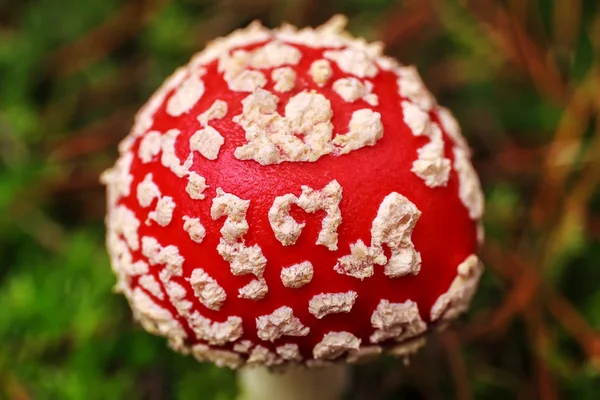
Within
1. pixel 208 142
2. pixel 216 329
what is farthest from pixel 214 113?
pixel 216 329

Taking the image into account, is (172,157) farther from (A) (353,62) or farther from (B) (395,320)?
(B) (395,320)

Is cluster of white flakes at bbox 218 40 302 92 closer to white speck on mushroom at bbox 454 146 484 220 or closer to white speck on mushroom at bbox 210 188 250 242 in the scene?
white speck on mushroom at bbox 210 188 250 242

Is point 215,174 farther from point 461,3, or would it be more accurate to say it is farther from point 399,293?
point 461,3

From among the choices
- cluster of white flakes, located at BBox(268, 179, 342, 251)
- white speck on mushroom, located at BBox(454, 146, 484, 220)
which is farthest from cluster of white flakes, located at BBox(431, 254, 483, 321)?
cluster of white flakes, located at BBox(268, 179, 342, 251)

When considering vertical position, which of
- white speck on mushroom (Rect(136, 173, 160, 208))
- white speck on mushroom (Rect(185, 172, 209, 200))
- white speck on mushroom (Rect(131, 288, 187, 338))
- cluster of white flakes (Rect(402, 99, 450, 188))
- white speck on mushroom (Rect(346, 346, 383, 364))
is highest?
white speck on mushroom (Rect(185, 172, 209, 200))

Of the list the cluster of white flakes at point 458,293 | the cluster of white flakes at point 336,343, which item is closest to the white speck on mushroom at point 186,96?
the cluster of white flakes at point 336,343

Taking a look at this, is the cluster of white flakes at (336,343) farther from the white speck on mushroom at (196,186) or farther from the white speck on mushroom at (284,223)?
the white speck on mushroom at (196,186)

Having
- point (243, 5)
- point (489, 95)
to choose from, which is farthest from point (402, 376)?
point (243, 5)
